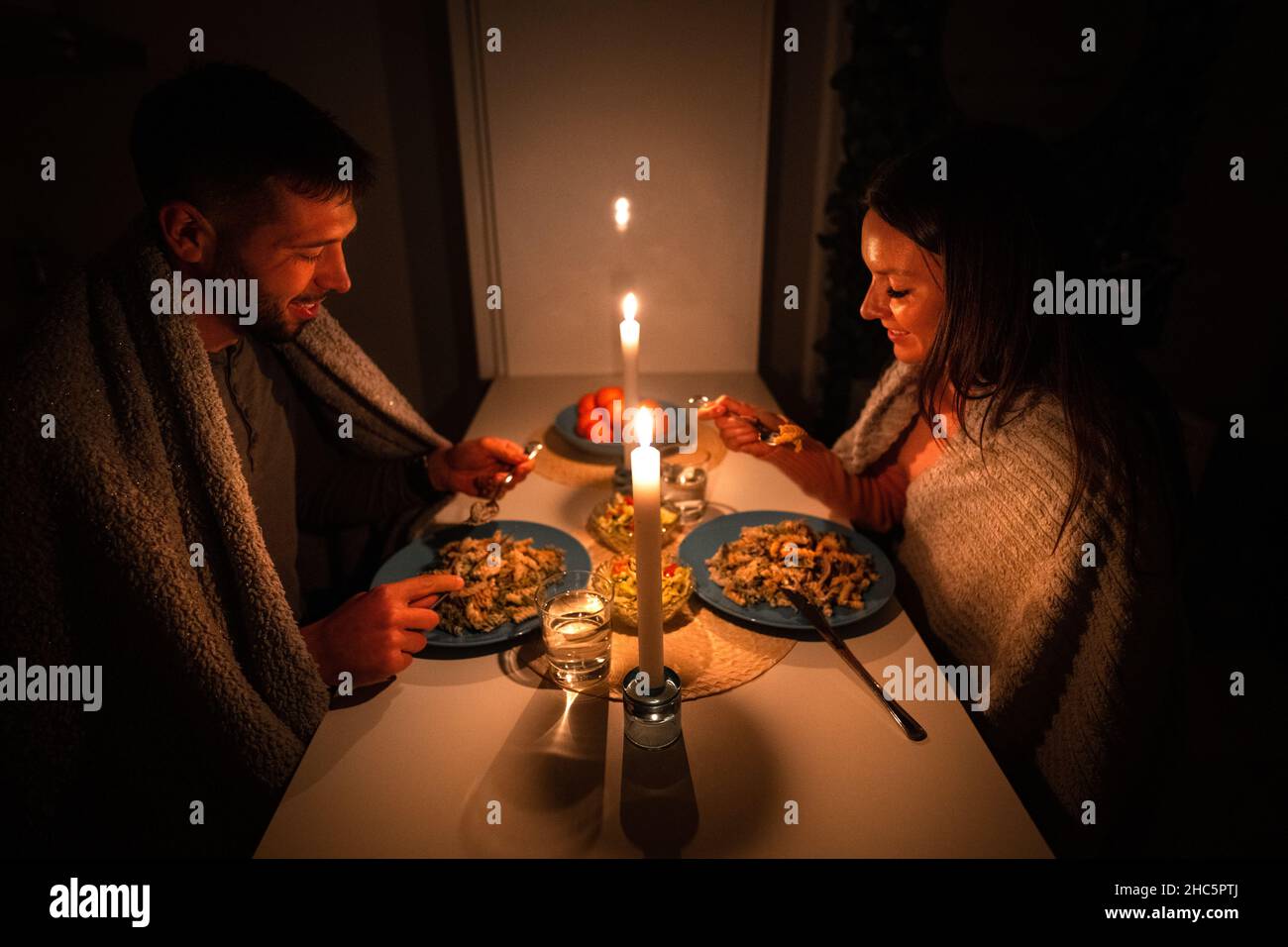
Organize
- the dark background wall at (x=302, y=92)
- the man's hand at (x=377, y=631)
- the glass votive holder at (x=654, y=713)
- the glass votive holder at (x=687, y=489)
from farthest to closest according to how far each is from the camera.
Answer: the dark background wall at (x=302, y=92) → the glass votive holder at (x=687, y=489) → the man's hand at (x=377, y=631) → the glass votive holder at (x=654, y=713)

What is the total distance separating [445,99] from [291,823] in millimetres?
2531

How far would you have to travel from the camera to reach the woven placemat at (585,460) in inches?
61.1

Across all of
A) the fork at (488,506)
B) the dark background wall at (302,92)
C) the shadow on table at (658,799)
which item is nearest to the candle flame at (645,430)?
the shadow on table at (658,799)

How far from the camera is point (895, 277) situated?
3.71ft

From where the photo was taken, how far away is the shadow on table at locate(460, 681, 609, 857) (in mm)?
765

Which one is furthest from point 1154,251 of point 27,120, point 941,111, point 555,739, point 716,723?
point 27,120

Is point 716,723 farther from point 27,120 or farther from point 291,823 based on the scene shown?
point 27,120

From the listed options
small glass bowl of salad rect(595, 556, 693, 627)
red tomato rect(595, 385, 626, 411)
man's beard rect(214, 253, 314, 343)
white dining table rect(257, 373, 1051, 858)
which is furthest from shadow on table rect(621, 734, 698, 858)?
red tomato rect(595, 385, 626, 411)

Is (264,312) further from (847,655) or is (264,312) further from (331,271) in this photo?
(847,655)

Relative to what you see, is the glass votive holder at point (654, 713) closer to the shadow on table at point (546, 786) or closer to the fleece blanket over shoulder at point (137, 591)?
the shadow on table at point (546, 786)

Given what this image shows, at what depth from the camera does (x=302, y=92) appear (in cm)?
226

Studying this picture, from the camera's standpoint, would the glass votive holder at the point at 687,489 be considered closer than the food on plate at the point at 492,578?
No

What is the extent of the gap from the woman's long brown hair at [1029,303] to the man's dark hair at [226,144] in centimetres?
85

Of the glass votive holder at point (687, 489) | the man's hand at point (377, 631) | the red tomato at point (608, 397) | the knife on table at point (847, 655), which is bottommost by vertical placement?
the knife on table at point (847, 655)
